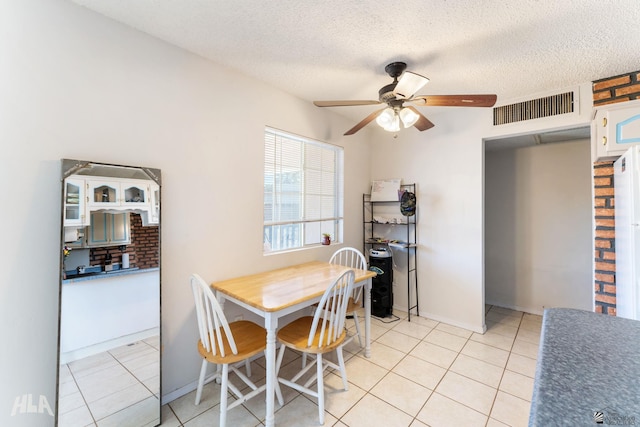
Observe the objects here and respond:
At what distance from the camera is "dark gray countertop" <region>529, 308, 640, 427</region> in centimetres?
48

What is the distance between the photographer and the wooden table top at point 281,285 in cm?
175

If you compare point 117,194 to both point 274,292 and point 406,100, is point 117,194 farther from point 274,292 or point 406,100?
point 406,100

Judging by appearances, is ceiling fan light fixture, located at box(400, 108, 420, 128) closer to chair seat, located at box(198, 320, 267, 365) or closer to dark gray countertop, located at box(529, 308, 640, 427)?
dark gray countertop, located at box(529, 308, 640, 427)

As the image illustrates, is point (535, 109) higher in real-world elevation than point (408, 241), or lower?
higher

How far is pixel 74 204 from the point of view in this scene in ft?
4.89

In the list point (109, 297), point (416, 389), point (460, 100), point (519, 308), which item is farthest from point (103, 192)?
point (519, 308)

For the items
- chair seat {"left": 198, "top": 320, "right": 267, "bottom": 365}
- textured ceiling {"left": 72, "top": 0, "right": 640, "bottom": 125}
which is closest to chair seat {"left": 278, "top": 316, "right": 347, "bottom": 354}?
chair seat {"left": 198, "top": 320, "right": 267, "bottom": 365}

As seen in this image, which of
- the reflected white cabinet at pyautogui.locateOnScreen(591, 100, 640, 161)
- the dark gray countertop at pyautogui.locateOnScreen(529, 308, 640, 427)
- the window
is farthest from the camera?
the window

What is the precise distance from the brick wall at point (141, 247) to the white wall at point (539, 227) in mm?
4170

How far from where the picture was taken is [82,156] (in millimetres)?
1555

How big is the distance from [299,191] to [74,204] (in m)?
1.94

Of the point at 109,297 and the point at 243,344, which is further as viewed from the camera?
the point at 243,344

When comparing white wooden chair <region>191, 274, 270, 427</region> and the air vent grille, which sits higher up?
the air vent grille

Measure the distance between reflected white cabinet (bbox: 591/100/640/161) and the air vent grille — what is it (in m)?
0.40
